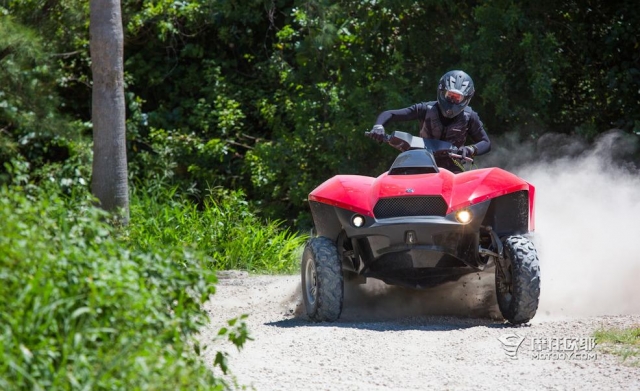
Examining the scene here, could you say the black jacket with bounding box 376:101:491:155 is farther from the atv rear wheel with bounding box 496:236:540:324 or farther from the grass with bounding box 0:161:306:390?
the grass with bounding box 0:161:306:390

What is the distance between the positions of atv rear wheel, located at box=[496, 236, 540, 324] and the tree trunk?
534 cm

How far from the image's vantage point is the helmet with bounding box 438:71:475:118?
9797mm

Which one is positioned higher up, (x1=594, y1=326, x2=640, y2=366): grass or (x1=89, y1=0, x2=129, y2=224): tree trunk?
(x1=89, y1=0, x2=129, y2=224): tree trunk

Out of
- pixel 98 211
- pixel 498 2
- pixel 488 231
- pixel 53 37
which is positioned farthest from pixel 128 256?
pixel 53 37

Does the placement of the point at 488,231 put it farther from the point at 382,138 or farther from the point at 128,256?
the point at 128,256

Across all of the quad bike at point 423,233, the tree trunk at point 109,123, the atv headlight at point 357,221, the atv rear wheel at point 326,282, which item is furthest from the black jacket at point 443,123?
the tree trunk at point 109,123

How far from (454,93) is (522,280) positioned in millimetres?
2007

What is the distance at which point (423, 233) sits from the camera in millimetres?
8516

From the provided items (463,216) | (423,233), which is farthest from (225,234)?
(463,216)

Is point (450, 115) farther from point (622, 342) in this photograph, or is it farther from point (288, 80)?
point (288, 80)

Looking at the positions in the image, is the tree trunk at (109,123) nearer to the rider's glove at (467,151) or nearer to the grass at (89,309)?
the rider's glove at (467,151)

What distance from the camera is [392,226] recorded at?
848 centimetres

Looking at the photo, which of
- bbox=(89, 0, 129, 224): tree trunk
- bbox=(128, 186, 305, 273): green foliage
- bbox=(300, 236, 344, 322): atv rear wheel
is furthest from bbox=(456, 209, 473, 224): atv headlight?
bbox=(89, 0, 129, 224): tree trunk

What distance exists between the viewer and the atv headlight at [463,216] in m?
8.52
